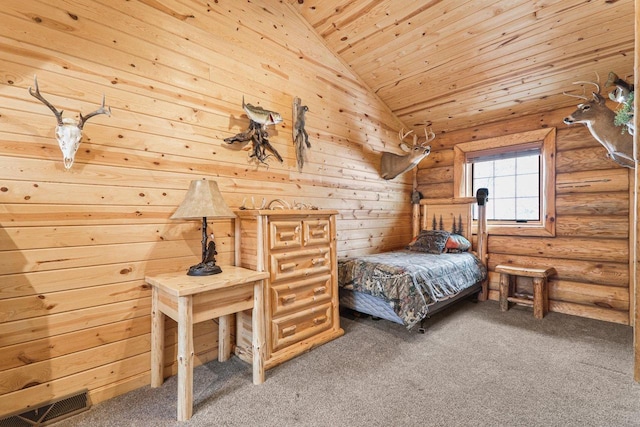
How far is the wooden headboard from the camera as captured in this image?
366cm

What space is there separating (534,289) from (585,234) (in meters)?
0.78

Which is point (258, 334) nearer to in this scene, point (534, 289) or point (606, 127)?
point (534, 289)

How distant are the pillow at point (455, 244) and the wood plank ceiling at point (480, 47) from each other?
5.04 feet

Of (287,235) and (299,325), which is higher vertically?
(287,235)

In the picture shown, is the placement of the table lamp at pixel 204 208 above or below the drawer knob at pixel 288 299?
above

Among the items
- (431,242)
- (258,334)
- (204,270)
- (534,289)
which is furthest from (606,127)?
(204,270)

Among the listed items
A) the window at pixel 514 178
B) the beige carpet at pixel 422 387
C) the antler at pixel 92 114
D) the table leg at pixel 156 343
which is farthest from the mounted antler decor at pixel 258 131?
the window at pixel 514 178

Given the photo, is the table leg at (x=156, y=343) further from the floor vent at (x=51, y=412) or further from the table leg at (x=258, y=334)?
the table leg at (x=258, y=334)

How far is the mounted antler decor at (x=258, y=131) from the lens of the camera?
7.70ft

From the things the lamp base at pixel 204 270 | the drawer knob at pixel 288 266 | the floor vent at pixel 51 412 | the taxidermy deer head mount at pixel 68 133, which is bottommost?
the floor vent at pixel 51 412

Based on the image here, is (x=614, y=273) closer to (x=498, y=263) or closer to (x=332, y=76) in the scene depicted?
(x=498, y=263)

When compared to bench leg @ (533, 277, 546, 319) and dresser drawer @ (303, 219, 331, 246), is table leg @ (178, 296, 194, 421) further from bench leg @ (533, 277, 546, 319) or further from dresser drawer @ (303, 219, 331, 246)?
bench leg @ (533, 277, 546, 319)

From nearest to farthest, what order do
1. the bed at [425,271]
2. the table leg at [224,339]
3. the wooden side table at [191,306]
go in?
the wooden side table at [191,306]
the table leg at [224,339]
the bed at [425,271]

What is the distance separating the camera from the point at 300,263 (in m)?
2.33
